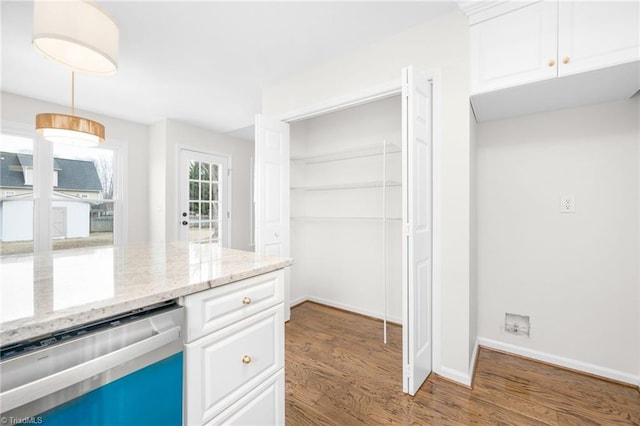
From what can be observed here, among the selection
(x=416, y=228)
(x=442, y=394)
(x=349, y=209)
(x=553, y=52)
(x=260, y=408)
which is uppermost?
(x=553, y=52)

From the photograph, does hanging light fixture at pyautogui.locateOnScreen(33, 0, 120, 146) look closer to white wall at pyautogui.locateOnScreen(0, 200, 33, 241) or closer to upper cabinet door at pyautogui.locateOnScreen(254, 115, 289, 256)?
upper cabinet door at pyautogui.locateOnScreen(254, 115, 289, 256)

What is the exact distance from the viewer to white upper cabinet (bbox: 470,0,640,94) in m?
1.42

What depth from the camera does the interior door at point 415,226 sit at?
70.0 inches

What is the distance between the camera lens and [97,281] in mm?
941

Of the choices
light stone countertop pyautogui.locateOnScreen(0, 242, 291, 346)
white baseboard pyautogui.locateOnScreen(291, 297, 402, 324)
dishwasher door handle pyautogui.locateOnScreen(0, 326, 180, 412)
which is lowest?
white baseboard pyautogui.locateOnScreen(291, 297, 402, 324)

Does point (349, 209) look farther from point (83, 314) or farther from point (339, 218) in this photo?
point (83, 314)

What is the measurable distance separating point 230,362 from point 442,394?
1515 mm

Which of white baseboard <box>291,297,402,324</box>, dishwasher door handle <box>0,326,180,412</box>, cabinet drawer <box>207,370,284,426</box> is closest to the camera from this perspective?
dishwasher door handle <box>0,326,180,412</box>

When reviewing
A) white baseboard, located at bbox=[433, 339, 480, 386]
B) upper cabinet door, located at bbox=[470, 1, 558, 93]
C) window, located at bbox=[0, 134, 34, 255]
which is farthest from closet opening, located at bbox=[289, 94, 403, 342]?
window, located at bbox=[0, 134, 34, 255]

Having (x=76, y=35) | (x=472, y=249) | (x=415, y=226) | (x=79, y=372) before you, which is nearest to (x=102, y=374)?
(x=79, y=372)

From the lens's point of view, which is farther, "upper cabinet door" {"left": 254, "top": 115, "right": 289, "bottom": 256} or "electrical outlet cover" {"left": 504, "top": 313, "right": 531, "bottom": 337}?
"upper cabinet door" {"left": 254, "top": 115, "right": 289, "bottom": 256}

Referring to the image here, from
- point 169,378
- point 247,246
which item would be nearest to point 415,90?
point 169,378

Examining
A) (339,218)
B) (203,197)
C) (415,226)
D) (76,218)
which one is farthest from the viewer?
(203,197)

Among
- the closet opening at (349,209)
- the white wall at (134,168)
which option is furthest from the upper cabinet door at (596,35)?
the white wall at (134,168)
